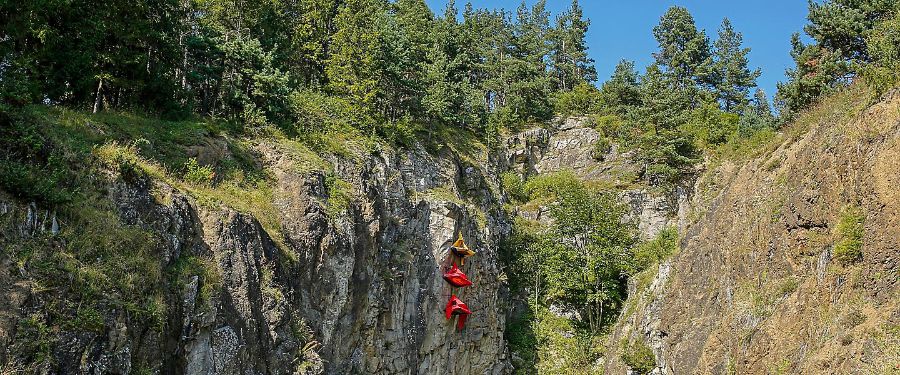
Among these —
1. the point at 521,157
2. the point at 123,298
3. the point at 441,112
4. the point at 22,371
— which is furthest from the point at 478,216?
the point at 22,371

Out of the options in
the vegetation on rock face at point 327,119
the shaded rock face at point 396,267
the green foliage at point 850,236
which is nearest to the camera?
the vegetation on rock face at point 327,119

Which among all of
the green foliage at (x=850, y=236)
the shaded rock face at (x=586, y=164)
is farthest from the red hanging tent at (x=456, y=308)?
the green foliage at (x=850, y=236)

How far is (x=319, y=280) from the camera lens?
781 inches

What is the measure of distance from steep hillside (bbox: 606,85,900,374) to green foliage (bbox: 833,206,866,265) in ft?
0.08

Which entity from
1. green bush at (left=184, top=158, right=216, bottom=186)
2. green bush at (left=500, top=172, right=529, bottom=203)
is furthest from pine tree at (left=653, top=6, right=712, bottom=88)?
green bush at (left=184, top=158, right=216, bottom=186)

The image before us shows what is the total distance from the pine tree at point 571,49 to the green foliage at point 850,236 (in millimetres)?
46475

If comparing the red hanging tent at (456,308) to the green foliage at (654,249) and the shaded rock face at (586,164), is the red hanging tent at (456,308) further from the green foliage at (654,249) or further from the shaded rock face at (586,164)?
the shaded rock face at (586,164)

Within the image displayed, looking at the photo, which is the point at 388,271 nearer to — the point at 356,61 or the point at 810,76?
the point at 356,61

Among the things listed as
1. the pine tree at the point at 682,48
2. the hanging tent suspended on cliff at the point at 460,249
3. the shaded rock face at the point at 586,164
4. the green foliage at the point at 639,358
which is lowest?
the green foliage at the point at 639,358

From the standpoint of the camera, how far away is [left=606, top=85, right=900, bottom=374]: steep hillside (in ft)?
48.3

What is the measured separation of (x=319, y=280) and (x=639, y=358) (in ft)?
45.2

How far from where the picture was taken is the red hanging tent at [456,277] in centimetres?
2778

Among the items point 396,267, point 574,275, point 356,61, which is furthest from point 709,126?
point 396,267

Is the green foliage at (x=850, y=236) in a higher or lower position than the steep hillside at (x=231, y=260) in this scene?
higher
